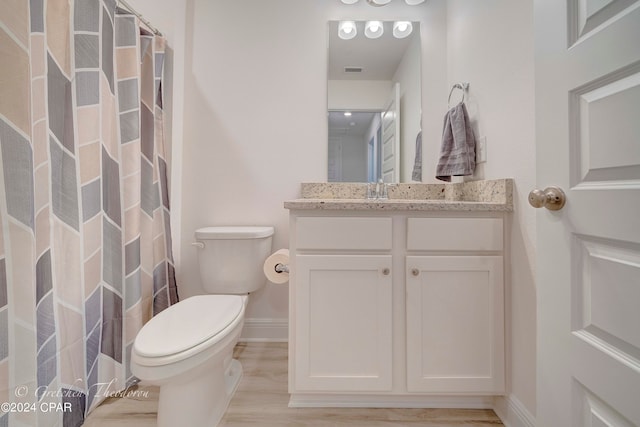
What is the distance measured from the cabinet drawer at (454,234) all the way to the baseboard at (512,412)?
61 centimetres

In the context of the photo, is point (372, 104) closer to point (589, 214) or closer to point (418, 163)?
point (418, 163)

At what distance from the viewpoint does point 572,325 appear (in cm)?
63

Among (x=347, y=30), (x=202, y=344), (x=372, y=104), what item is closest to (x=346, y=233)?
(x=202, y=344)

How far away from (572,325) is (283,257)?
119 centimetres

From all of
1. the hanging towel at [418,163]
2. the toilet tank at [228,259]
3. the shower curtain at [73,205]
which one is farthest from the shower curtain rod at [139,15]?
the hanging towel at [418,163]

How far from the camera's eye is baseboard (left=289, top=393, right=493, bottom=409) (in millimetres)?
1237

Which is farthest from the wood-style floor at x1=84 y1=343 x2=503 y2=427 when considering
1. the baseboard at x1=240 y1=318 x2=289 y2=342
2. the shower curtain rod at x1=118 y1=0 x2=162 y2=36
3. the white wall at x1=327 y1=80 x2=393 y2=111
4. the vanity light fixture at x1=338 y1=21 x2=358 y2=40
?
the vanity light fixture at x1=338 y1=21 x2=358 y2=40

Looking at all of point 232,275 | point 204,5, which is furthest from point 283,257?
point 204,5

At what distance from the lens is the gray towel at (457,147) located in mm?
1427

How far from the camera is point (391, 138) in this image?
1820 mm

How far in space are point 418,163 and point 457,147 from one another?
1.16 ft

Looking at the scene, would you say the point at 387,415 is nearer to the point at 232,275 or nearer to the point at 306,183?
the point at 232,275

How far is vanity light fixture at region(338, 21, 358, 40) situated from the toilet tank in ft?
4.48

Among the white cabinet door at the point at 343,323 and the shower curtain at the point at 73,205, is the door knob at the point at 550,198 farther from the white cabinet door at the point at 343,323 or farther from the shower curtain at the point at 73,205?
the shower curtain at the point at 73,205
